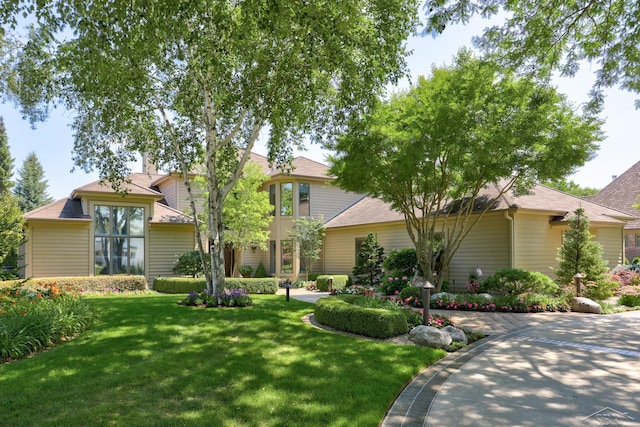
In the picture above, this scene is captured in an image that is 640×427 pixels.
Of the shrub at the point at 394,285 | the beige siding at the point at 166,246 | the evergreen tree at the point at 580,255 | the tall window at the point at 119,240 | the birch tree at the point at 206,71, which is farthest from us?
the beige siding at the point at 166,246

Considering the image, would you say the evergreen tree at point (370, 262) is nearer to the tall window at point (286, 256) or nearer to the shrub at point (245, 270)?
the tall window at point (286, 256)

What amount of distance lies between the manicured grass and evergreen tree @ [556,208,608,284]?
9.18 m

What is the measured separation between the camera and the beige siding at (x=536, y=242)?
47.0 feet

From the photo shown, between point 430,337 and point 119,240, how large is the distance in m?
15.6

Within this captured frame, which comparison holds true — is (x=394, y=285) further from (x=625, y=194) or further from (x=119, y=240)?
(x=625, y=194)

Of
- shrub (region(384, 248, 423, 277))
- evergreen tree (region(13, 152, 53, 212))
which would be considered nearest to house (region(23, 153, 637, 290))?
shrub (region(384, 248, 423, 277))

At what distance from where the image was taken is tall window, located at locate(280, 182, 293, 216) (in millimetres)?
22484

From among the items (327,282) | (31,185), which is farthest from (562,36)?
(31,185)

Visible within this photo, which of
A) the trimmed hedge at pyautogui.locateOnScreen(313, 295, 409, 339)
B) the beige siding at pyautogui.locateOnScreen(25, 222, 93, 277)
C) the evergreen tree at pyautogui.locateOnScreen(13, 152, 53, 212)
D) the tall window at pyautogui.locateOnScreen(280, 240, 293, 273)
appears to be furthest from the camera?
the evergreen tree at pyautogui.locateOnScreen(13, 152, 53, 212)

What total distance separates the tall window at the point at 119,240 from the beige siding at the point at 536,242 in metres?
15.7

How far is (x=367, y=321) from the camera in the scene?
771cm

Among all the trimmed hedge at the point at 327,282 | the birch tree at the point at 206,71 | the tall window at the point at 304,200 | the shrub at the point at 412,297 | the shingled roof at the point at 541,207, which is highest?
the birch tree at the point at 206,71

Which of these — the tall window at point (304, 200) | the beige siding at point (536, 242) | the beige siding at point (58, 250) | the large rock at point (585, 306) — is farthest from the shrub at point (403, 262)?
the beige siding at point (58, 250)

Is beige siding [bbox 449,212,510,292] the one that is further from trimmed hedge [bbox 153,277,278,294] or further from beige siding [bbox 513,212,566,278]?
trimmed hedge [bbox 153,277,278,294]
